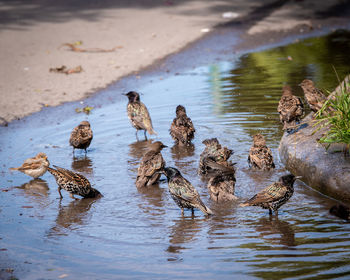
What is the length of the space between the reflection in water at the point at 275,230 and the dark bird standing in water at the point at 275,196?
0.61 ft

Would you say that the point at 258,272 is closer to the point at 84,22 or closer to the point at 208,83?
the point at 208,83

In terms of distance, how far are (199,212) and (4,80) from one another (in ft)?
32.4

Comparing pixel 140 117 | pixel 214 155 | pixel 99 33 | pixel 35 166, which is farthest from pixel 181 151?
pixel 99 33

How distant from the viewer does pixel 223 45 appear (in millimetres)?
20516

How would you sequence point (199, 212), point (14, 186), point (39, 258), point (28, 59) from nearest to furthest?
point (39, 258)
point (199, 212)
point (14, 186)
point (28, 59)

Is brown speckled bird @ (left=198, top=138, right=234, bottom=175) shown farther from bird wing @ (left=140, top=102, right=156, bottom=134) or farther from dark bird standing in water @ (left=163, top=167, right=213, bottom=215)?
bird wing @ (left=140, top=102, right=156, bottom=134)

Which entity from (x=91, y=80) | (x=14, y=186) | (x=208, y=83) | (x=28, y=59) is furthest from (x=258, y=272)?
(x=28, y=59)

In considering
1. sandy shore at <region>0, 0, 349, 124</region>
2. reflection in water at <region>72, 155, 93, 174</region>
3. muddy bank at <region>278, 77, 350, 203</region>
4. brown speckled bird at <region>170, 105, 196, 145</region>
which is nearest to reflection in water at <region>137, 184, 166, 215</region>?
reflection in water at <region>72, 155, 93, 174</region>

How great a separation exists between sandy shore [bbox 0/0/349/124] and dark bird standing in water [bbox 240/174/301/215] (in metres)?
7.54

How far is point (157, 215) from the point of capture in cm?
866

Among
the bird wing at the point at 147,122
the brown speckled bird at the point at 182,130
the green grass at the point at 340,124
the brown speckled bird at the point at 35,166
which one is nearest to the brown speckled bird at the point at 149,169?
the brown speckled bird at the point at 35,166

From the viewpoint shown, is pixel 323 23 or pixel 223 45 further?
pixel 323 23

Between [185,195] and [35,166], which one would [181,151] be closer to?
[35,166]

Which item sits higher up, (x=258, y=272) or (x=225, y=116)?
(x=225, y=116)
